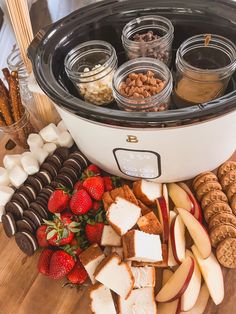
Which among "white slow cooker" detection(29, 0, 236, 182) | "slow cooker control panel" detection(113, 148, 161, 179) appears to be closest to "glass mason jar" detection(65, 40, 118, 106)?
"white slow cooker" detection(29, 0, 236, 182)

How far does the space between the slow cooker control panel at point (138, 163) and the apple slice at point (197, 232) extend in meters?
0.13

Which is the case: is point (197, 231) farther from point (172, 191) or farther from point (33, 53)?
point (33, 53)

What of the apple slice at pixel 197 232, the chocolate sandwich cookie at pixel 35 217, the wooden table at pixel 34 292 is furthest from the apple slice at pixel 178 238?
the chocolate sandwich cookie at pixel 35 217

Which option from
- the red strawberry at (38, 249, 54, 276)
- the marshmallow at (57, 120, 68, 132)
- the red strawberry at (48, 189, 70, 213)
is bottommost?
the red strawberry at (38, 249, 54, 276)

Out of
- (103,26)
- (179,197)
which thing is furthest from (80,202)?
(103,26)

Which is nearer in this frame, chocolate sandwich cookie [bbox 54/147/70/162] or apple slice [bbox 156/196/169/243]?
apple slice [bbox 156/196/169/243]

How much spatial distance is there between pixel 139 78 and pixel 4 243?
60cm

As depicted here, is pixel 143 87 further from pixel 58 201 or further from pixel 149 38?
pixel 58 201

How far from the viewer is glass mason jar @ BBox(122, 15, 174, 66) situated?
3.30ft

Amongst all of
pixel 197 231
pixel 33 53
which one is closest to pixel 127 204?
pixel 197 231

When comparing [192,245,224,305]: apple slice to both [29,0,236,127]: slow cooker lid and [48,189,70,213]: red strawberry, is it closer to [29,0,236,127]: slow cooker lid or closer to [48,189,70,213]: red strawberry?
[48,189,70,213]: red strawberry

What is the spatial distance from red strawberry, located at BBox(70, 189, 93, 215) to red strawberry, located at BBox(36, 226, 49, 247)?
9 centimetres

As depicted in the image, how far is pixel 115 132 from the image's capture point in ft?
2.76

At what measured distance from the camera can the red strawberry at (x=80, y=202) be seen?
3.31 feet
